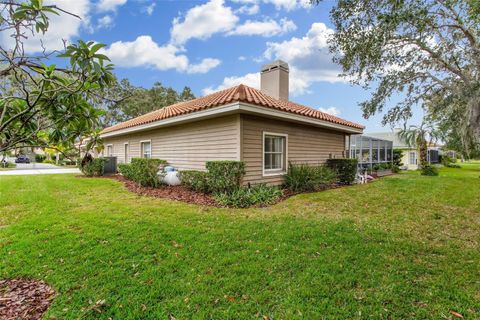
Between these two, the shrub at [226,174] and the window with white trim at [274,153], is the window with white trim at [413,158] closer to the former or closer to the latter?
Result: the window with white trim at [274,153]

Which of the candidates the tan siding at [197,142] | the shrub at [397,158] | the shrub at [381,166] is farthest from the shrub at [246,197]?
the shrub at [397,158]

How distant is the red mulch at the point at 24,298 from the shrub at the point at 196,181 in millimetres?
5272

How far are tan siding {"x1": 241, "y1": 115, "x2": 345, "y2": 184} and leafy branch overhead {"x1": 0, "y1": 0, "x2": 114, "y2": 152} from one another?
6042mm

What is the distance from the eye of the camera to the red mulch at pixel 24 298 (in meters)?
2.51

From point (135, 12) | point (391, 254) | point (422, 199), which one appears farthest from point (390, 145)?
point (135, 12)

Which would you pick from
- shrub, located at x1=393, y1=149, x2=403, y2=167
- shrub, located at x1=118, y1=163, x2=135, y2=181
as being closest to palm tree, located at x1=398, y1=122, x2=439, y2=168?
shrub, located at x1=393, y1=149, x2=403, y2=167

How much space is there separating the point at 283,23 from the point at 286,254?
678cm

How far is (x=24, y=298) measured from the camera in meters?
2.74

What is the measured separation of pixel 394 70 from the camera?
24.6ft

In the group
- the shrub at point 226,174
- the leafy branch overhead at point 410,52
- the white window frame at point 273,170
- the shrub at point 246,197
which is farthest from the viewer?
the white window frame at point 273,170

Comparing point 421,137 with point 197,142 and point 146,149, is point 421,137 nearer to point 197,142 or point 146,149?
point 197,142

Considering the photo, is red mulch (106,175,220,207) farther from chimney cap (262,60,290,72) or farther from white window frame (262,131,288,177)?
chimney cap (262,60,290,72)

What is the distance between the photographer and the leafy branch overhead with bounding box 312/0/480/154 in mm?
5395

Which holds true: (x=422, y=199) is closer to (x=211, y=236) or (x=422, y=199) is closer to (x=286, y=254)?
(x=286, y=254)
